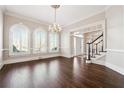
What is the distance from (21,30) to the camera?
623cm

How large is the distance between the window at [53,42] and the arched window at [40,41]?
1.70 feet

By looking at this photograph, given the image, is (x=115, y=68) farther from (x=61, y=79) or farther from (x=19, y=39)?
(x=19, y=39)

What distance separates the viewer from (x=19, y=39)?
6.14 meters

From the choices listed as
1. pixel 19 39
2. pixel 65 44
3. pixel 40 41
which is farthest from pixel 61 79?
pixel 65 44

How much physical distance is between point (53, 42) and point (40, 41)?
1331mm

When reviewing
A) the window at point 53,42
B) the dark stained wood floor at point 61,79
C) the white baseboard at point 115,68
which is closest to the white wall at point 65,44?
the window at point 53,42

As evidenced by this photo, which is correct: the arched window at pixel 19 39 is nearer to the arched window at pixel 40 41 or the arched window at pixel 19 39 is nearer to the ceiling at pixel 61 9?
the arched window at pixel 40 41

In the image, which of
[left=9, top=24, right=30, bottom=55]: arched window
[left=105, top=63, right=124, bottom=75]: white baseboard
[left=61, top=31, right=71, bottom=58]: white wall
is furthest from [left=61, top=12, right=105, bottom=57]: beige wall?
[left=9, top=24, right=30, bottom=55]: arched window

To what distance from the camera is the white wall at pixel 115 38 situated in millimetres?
3506

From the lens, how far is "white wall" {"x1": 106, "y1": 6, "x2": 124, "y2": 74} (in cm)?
351

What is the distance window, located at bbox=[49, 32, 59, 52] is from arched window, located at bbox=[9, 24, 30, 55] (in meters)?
2.13
